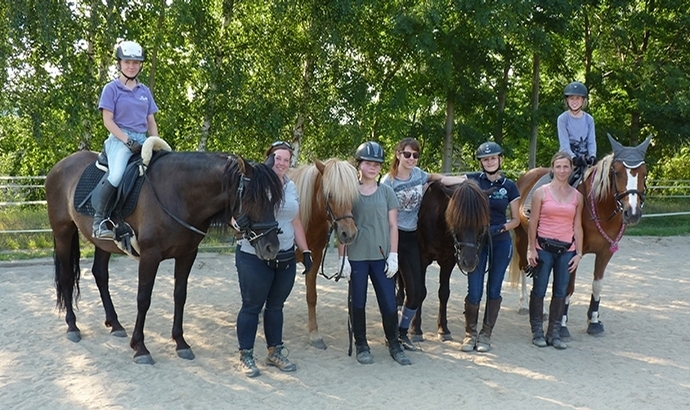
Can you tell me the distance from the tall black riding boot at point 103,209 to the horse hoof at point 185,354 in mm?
1092

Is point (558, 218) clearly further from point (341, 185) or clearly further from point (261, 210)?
point (261, 210)

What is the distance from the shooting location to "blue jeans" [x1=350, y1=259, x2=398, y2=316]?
4504 millimetres

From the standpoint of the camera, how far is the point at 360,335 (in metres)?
4.76

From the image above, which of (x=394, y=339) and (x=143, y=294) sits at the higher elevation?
(x=143, y=294)

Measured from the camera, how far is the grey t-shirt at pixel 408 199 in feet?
15.9

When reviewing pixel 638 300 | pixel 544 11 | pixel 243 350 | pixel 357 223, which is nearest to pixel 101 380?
pixel 243 350

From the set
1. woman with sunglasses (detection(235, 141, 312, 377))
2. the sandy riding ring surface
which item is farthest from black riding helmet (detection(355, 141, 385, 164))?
the sandy riding ring surface

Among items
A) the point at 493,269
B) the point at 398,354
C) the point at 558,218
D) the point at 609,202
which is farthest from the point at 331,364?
the point at 609,202

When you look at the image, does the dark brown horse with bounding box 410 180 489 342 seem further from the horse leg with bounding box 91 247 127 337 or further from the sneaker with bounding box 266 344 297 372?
the horse leg with bounding box 91 247 127 337

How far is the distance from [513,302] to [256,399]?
409 centimetres

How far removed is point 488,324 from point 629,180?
1.74 meters

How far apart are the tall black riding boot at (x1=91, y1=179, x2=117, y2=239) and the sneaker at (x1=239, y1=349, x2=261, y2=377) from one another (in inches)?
56.7

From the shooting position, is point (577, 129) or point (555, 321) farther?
point (577, 129)

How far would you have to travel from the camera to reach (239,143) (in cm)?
1378
